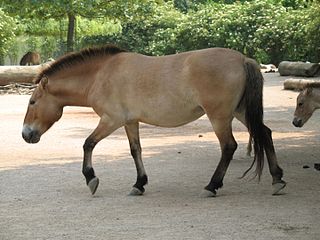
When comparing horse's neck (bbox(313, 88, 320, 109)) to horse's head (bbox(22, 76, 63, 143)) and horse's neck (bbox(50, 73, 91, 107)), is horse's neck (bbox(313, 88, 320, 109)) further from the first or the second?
horse's head (bbox(22, 76, 63, 143))

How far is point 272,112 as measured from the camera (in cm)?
1661

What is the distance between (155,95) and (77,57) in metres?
1.13

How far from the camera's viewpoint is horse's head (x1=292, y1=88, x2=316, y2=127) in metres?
11.1

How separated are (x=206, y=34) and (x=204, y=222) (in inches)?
1113

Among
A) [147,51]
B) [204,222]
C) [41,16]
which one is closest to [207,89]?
[204,222]

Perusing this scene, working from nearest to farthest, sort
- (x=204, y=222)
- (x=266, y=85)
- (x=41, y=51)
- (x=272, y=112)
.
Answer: (x=204, y=222), (x=272, y=112), (x=266, y=85), (x=41, y=51)

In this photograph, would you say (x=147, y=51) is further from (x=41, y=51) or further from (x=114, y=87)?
(x=114, y=87)

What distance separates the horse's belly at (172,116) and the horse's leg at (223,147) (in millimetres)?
281

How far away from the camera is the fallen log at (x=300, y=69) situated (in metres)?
24.3

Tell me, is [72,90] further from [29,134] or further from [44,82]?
[29,134]

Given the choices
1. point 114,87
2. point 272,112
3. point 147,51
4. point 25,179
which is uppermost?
point 114,87

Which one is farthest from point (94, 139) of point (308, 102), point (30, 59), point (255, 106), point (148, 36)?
point (148, 36)

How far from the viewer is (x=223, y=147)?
7727mm

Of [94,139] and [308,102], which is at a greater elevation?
[94,139]
